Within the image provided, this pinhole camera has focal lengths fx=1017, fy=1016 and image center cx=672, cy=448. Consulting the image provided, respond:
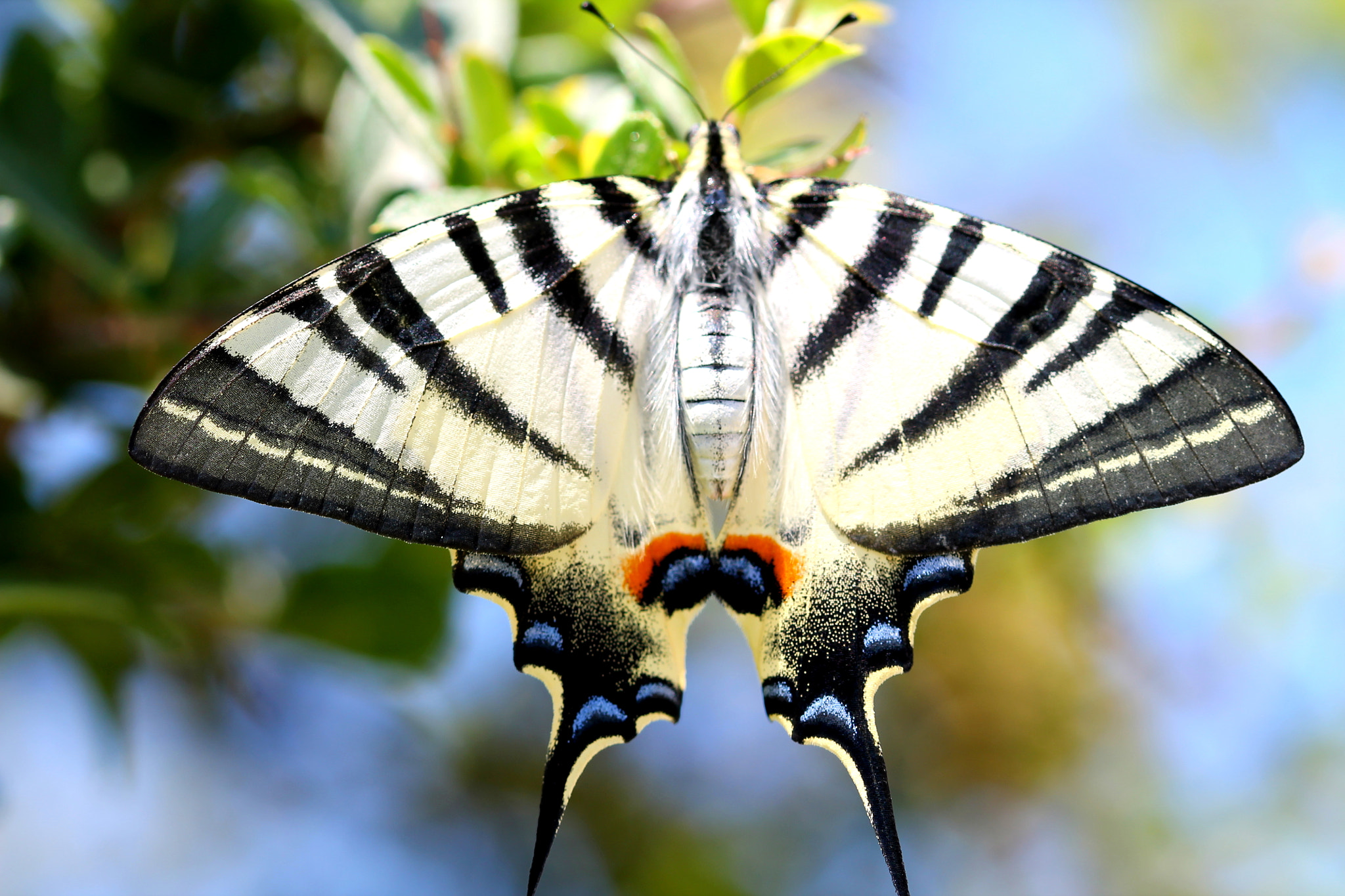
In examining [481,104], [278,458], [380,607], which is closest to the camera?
[278,458]

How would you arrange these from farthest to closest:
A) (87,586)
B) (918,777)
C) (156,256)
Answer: (918,777) → (156,256) → (87,586)

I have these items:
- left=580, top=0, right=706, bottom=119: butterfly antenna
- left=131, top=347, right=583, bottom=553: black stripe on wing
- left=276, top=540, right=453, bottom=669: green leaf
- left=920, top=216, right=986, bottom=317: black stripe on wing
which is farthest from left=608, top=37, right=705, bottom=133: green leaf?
left=276, top=540, right=453, bottom=669: green leaf

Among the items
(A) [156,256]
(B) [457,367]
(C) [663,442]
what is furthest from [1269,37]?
(A) [156,256]

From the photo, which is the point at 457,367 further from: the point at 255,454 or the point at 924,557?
the point at 924,557

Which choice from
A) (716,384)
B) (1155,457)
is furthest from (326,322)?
(1155,457)

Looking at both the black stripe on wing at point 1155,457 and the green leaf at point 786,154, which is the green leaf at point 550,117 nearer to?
the green leaf at point 786,154

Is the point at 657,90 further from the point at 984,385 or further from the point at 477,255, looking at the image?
the point at 984,385
